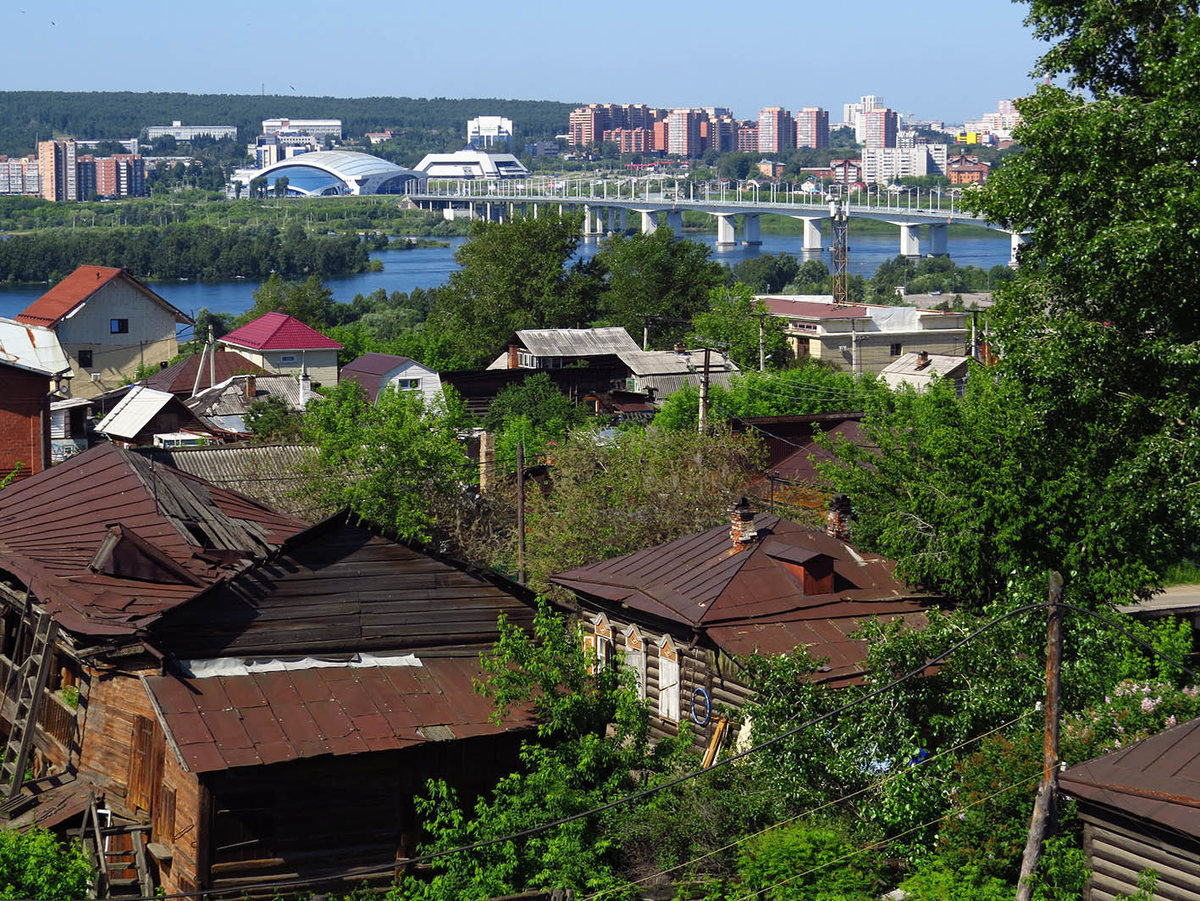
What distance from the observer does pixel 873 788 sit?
1232 cm

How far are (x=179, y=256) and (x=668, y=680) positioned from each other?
137 meters

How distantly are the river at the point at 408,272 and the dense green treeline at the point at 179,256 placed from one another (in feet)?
5.26

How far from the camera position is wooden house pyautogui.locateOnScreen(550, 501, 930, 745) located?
14.8 meters

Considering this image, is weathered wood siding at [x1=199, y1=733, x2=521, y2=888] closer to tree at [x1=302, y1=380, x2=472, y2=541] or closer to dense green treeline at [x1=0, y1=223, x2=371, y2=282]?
tree at [x1=302, y1=380, x2=472, y2=541]

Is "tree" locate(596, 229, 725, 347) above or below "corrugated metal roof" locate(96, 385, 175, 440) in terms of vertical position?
above

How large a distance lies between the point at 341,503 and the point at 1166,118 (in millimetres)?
13488

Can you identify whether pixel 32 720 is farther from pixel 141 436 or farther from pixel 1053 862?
pixel 141 436

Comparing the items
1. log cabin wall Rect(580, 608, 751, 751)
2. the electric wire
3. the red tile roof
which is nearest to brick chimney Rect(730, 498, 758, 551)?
log cabin wall Rect(580, 608, 751, 751)

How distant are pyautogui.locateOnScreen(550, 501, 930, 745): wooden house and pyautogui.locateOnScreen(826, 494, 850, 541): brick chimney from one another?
1.19 ft

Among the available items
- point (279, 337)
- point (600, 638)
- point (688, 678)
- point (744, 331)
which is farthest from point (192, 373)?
point (688, 678)

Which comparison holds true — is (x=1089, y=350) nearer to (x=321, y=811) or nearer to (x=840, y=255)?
(x=321, y=811)

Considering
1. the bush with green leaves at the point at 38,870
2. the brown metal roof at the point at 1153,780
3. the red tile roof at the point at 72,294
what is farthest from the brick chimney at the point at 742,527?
the red tile roof at the point at 72,294

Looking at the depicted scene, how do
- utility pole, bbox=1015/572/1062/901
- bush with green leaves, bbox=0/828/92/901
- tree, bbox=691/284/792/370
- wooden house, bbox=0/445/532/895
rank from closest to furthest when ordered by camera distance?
1. utility pole, bbox=1015/572/1062/901
2. bush with green leaves, bbox=0/828/92/901
3. wooden house, bbox=0/445/532/895
4. tree, bbox=691/284/792/370

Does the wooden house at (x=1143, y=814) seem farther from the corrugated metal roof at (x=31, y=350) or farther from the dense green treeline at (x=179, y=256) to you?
the dense green treeline at (x=179, y=256)
